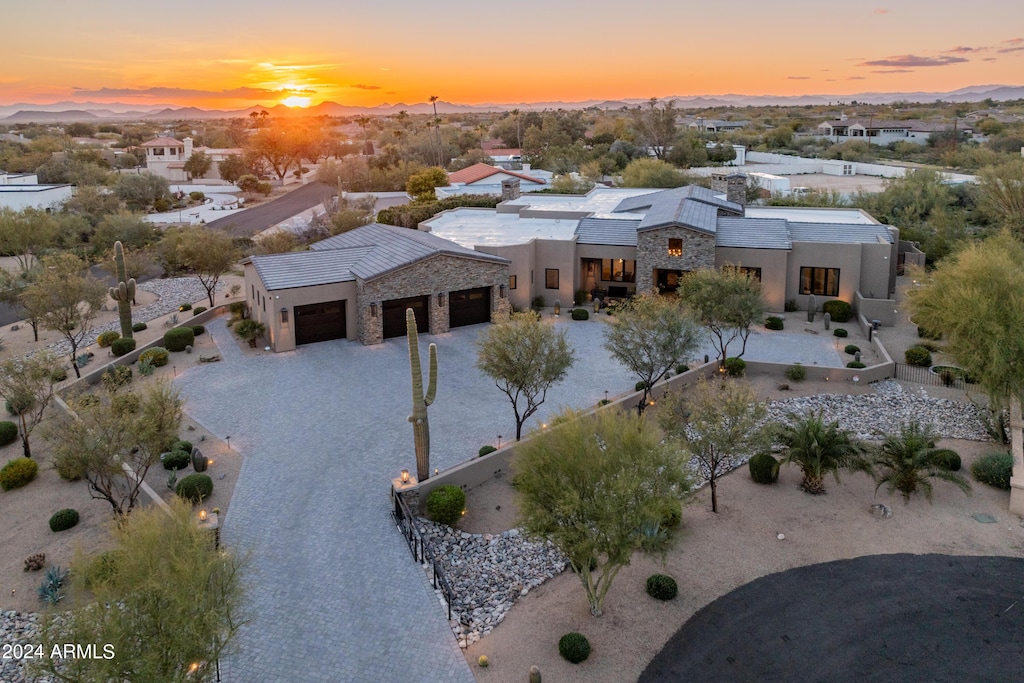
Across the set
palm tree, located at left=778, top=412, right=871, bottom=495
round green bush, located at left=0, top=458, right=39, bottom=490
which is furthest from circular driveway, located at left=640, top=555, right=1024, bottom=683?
round green bush, located at left=0, top=458, right=39, bottom=490

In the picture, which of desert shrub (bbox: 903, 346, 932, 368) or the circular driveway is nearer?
the circular driveway

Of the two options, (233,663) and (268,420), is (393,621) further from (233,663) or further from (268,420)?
(268,420)

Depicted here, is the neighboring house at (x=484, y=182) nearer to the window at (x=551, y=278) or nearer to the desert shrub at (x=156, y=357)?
the window at (x=551, y=278)

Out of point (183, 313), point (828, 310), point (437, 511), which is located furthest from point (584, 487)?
point (183, 313)

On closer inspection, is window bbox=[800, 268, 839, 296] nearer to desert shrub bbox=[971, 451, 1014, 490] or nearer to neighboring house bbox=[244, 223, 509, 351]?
neighboring house bbox=[244, 223, 509, 351]

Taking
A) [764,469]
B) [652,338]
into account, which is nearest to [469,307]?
[652,338]

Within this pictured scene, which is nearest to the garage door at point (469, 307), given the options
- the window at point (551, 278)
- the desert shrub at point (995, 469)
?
the window at point (551, 278)
